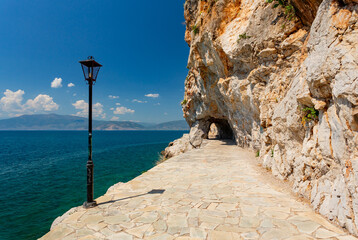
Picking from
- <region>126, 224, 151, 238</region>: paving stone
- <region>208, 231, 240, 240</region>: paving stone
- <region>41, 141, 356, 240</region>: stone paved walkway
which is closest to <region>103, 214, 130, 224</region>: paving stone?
<region>41, 141, 356, 240</region>: stone paved walkway

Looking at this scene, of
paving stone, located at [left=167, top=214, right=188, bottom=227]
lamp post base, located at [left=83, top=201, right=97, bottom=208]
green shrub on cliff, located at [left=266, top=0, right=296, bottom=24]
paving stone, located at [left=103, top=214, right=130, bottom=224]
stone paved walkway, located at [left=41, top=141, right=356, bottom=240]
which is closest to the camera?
stone paved walkway, located at [left=41, top=141, right=356, bottom=240]

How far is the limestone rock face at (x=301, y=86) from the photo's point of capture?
399 centimetres

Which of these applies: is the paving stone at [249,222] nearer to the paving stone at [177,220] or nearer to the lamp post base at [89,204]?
the paving stone at [177,220]

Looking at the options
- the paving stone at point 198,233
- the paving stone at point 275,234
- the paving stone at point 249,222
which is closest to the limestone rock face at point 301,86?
the paving stone at point 275,234

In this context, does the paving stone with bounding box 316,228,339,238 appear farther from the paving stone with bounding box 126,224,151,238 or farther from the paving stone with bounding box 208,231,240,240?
the paving stone with bounding box 126,224,151,238

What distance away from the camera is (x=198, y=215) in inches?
188

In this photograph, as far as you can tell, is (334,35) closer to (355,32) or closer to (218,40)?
(355,32)

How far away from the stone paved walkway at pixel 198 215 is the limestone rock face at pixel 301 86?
0.70m

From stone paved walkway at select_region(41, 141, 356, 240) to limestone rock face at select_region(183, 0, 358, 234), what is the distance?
0.70m

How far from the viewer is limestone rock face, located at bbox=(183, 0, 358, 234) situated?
3.99 m

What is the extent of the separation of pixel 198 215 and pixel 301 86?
A: 547 cm

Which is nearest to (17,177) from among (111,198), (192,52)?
(111,198)

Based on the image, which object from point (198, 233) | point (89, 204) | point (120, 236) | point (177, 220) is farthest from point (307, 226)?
point (89, 204)

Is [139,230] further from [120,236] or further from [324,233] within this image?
[324,233]
